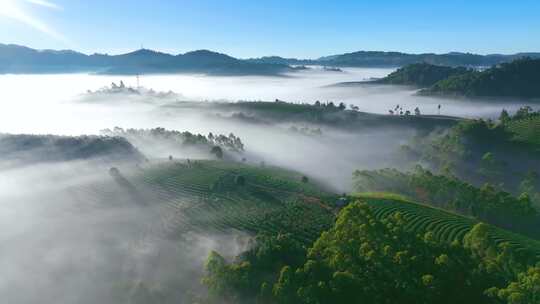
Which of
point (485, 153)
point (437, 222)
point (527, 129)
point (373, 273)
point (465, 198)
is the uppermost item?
point (527, 129)

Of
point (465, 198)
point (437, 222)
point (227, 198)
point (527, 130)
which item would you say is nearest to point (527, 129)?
point (527, 130)

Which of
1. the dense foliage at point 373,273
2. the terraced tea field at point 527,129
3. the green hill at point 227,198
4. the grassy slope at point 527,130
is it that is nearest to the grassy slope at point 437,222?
the green hill at point 227,198

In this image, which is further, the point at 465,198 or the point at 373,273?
the point at 465,198

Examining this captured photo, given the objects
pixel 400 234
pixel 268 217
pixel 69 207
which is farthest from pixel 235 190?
pixel 400 234

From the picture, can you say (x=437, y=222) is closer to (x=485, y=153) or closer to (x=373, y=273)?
(x=373, y=273)

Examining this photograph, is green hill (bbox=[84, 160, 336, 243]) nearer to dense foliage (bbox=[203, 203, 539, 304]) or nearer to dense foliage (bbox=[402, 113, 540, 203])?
dense foliage (bbox=[203, 203, 539, 304])

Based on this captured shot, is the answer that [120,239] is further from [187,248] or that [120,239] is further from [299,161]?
[299,161]
